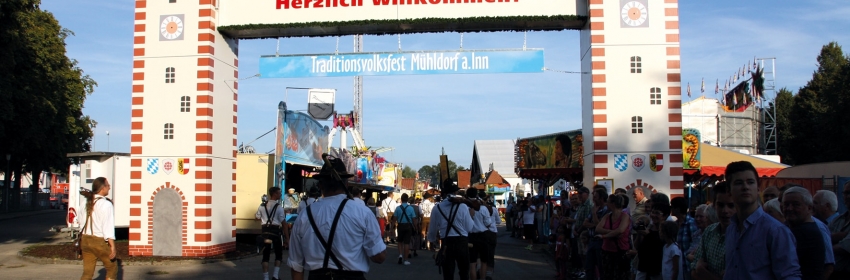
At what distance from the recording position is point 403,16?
17.9 metres

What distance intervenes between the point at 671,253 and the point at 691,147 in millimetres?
16232

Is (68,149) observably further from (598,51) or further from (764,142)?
(764,142)

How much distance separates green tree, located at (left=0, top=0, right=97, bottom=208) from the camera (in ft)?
101

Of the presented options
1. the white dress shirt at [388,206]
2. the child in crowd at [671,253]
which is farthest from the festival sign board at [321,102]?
the child in crowd at [671,253]

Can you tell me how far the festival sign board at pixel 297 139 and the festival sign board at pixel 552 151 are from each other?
7.66 metres

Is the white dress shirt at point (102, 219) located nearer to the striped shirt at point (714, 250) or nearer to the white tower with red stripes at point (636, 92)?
the striped shirt at point (714, 250)

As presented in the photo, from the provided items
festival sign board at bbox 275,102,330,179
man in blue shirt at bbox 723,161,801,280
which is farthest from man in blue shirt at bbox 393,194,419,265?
man in blue shirt at bbox 723,161,801,280

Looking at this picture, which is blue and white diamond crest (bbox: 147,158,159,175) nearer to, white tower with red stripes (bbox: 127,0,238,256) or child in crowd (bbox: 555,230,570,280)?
white tower with red stripes (bbox: 127,0,238,256)

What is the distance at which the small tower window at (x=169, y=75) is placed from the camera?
18991 mm

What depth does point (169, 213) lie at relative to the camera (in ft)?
61.9

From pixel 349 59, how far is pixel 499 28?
352 centimetres

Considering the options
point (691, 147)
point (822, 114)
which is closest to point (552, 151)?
point (691, 147)

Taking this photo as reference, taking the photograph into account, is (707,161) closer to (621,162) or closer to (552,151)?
(552,151)

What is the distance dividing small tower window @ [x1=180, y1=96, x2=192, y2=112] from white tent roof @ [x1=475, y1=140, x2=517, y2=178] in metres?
57.0
